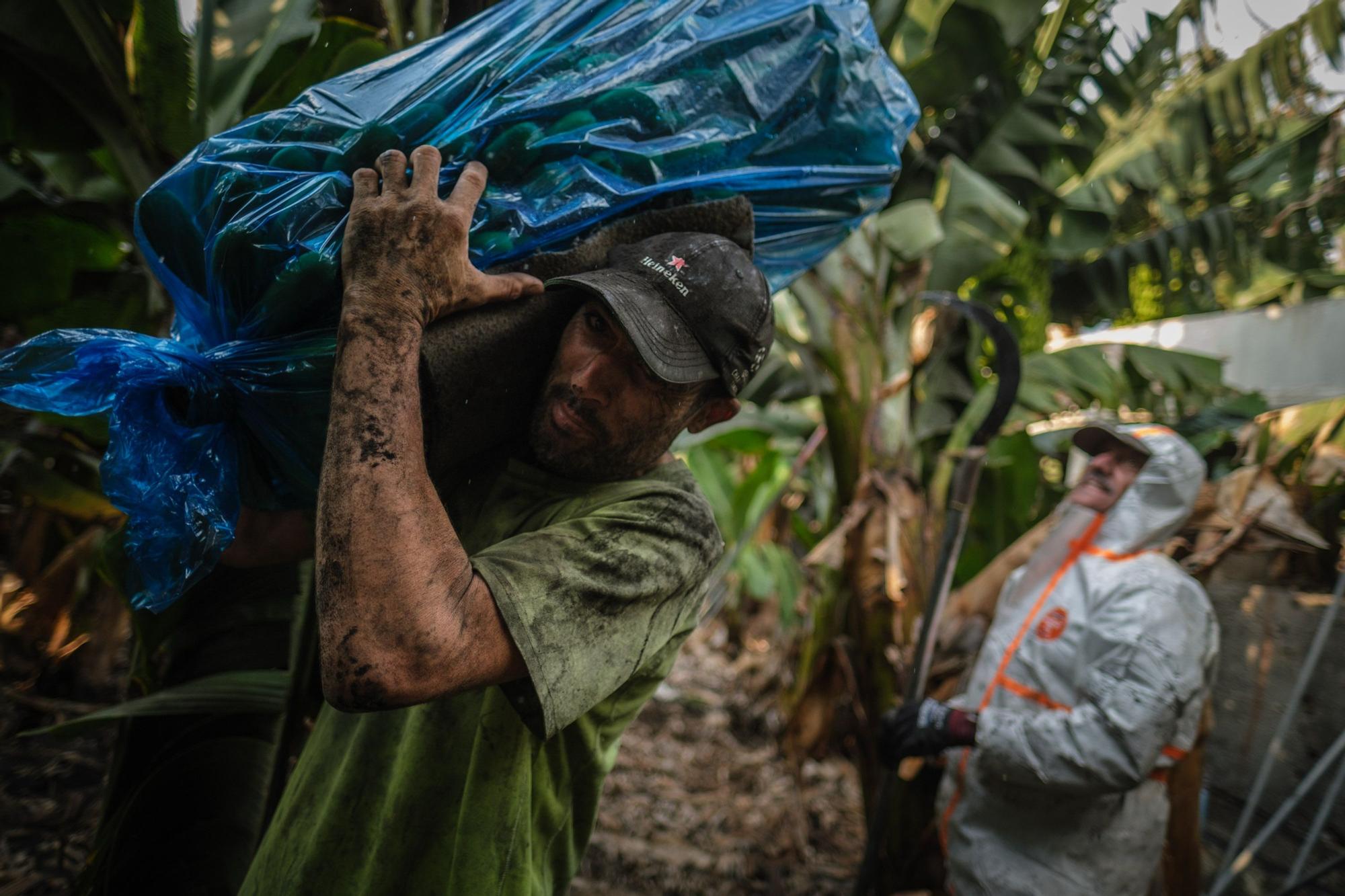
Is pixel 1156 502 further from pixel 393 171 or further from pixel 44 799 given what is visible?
pixel 44 799

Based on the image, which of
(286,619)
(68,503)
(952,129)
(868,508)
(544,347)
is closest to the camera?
(544,347)

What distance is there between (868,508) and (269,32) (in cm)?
238

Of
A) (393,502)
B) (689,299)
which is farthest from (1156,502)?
(393,502)

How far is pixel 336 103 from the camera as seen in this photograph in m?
0.91

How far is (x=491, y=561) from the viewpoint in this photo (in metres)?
0.83

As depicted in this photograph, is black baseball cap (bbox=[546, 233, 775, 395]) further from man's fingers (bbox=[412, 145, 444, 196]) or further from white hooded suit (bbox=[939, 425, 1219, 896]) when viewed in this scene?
white hooded suit (bbox=[939, 425, 1219, 896])

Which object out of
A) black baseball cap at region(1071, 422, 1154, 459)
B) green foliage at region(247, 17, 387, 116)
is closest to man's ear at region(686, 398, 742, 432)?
green foliage at region(247, 17, 387, 116)

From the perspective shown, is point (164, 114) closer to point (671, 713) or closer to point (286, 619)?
point (286, 619)

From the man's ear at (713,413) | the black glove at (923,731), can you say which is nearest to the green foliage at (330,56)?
the man's ear at (713,413)

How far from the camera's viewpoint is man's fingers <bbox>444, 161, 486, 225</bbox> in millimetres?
839

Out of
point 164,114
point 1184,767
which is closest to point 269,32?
point 164,114

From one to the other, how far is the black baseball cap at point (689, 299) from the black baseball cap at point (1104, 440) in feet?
6.95

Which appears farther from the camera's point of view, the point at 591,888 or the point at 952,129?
the point at 952,129

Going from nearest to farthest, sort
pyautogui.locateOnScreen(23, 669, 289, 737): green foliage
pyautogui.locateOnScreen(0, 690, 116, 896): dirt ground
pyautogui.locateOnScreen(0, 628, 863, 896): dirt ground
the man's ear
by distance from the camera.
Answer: the man's ear → pyautogui.locateOnScreen(23, 669, 289, 737): green foliage → pyautogui.locateOnScreen(0, 690, 116, 896): dirt ground → pyautogui.locateOnScreen(0, 628, 863, 896): dirt ground
